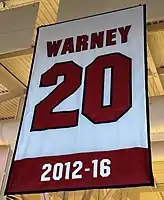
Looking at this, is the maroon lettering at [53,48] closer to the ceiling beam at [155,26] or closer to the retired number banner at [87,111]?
the retired number banner at [87,111]

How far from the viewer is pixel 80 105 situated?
274 centimetres

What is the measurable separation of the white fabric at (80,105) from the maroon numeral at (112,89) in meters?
0.04

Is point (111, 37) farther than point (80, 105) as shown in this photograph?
Yes

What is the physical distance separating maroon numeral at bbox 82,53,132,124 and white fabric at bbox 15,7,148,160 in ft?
0.14

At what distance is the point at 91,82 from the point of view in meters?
2.85

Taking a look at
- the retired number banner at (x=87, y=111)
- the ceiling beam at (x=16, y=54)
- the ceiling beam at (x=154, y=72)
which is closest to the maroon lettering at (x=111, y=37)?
the retired number banner at (x=87, y=111)

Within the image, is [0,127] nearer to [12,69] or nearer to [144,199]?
[12,69]

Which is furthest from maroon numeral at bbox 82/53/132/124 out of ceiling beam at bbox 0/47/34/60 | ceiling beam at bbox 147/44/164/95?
ceiling beam at bbox 147/44/164/95

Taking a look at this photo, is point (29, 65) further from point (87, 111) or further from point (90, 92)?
point (87, 111)

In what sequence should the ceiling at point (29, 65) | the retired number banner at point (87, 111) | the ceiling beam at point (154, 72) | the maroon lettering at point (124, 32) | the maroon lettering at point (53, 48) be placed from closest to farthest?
the retired number banner at point (87, 111) → the maroon lettering at point (124, 32) → the maroon lettering at point (53, 48) → the ceiling at point (29, 65) → the ceiling beam at point (154, 72)

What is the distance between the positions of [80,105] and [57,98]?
0.23 metres

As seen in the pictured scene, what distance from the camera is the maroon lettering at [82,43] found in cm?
313

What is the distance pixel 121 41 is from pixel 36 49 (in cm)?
81

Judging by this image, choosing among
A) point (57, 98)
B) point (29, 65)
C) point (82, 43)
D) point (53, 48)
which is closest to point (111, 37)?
point (82, 43)
